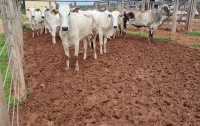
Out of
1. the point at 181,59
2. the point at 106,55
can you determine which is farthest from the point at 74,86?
the point at 181,59

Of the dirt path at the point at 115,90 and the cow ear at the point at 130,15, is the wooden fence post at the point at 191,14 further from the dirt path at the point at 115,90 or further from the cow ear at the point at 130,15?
the dirt path at the point at 115,90

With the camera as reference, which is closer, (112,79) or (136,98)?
(136,98)

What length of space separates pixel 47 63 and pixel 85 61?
1.24 metres

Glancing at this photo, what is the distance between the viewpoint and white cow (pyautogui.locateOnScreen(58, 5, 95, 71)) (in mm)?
5699

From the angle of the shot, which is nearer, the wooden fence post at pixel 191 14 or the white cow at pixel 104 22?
the white cow at pixel 104 22

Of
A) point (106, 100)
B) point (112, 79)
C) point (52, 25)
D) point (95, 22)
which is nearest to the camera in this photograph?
point (106, 100)

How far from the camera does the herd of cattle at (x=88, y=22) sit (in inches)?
233

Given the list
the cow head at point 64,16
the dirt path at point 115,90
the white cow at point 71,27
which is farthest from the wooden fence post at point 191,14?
the cow head at point 64,16

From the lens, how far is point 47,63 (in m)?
6.98

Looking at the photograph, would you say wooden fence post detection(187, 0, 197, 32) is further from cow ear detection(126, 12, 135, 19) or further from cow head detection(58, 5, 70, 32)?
cow head detection(58, 5, 70, 32)

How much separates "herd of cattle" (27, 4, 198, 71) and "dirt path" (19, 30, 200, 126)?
0.80 m

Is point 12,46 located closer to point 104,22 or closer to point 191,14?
point 104,22

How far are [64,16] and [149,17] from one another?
19.1 feet

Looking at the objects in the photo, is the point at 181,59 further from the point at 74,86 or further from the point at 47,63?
the point at 47,63
